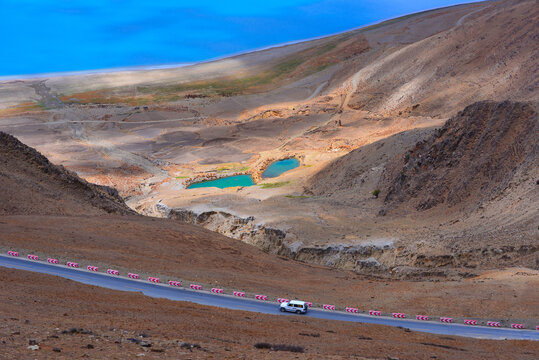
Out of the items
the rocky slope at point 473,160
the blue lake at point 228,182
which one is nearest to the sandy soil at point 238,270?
the rocky slope at point 473,160

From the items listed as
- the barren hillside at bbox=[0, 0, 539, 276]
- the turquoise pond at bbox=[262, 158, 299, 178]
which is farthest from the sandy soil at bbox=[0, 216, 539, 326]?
the turquoise pond at bbox=[262, 158, 299, 178]

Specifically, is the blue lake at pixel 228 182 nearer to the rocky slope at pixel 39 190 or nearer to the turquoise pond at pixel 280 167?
the turquoise pond at pixel 280 167

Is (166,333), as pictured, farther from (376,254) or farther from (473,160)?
(473,160)

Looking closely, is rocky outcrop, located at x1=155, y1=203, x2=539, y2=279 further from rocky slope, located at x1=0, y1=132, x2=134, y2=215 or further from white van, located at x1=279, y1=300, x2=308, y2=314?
white van, located at x1=279, y1=300, x2=308, y2=314

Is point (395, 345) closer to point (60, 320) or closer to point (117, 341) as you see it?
point (117, 341)

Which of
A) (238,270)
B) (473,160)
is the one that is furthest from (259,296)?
(473,160)

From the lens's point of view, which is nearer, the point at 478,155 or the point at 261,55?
the point at 478,155

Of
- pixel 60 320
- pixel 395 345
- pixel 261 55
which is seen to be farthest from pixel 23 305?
pixel 261 55
